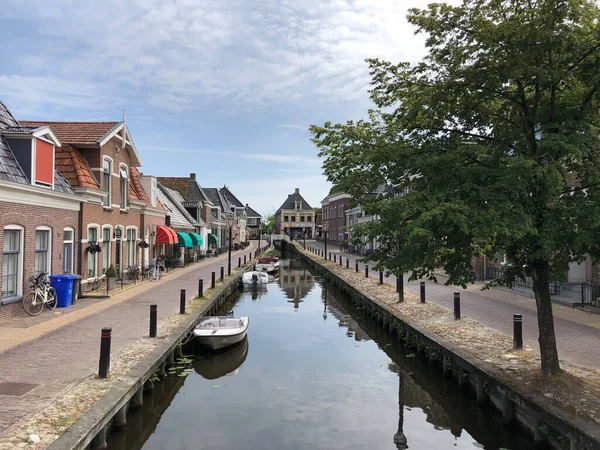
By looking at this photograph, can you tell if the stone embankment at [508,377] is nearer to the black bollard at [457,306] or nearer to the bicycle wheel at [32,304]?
the black bollard at [457,306]

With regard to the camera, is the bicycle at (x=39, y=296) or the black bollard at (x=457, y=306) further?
the black bollard at (x=457, y=306)

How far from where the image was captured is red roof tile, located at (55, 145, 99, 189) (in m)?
18.6

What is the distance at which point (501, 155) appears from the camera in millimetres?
8219

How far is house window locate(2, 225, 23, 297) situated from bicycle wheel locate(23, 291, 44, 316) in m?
0.32

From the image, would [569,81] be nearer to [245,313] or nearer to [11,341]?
[11,341]

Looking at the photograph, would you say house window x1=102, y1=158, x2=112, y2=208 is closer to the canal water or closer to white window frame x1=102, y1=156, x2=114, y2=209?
white window frame x1=102, y1=156, x2=114, y2=209

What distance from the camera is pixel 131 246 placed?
25.5 m

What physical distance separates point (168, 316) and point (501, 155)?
11319 millimetres

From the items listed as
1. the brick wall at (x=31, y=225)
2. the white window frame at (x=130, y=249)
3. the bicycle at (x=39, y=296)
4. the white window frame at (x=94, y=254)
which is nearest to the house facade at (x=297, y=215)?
the white window frame at (x=130, y=249)

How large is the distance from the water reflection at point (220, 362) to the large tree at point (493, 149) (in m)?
6.32

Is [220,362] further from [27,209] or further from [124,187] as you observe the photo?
[124,187]

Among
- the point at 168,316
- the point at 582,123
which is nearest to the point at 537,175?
the point at 582,123

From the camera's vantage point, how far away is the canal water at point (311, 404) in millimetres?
8273

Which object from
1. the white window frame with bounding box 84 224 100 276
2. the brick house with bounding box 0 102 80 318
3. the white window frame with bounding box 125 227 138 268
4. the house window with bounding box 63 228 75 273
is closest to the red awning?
the white window frame with bounding box 125 227 138 268
